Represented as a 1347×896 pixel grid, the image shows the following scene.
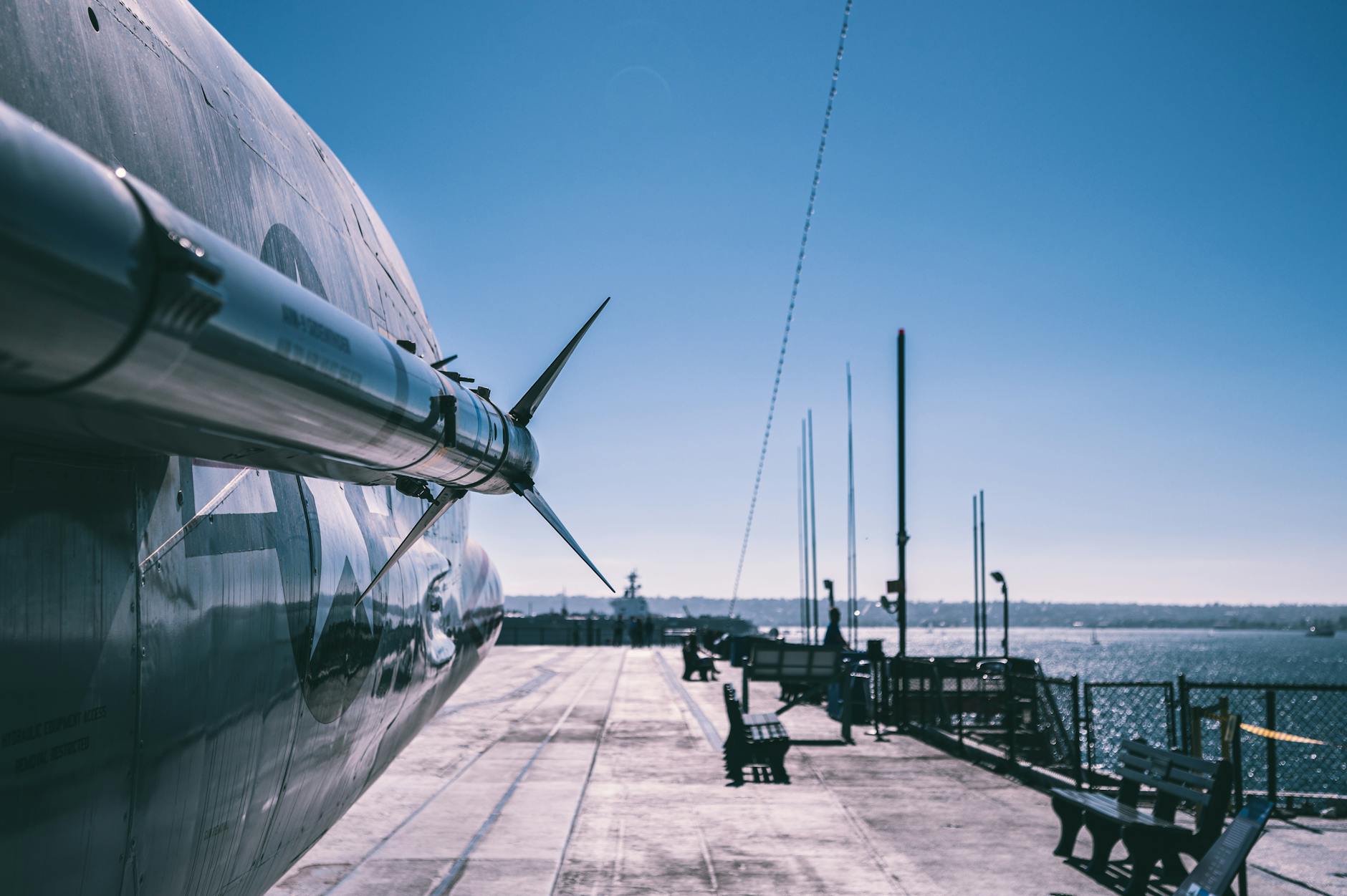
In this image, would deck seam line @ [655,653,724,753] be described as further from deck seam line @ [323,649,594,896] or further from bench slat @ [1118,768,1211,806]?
bench slat @ [1118,768,1211,806]

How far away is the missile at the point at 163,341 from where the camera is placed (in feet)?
5.89

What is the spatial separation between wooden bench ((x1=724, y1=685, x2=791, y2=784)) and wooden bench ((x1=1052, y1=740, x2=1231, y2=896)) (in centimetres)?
469

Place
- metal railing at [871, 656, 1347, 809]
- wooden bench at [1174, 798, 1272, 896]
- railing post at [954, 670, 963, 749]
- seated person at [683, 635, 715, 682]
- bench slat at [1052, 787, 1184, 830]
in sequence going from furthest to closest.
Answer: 1. seated person at [683, 635, 715, 682]
2. railing post at [954, 670, 963, 749]
3. metal railing at [871, 656, 1347, 809]
4. bench slat at [1052, 787, 1184, 830]
5. wooden bench at [1174, 798, 1272, 896]

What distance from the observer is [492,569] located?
13.4 m

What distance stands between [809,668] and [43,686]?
16074 mm

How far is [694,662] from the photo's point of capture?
32.7 metres

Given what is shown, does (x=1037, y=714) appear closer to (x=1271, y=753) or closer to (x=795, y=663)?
(x=795, y=663)

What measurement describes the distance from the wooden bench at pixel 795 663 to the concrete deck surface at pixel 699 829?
114 centimetres

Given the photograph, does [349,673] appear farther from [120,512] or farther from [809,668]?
[809,668]

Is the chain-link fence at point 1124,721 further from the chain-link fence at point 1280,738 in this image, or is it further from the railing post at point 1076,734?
the chain-link fence at point 1280,738

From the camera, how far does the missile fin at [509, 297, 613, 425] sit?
541 centimetres

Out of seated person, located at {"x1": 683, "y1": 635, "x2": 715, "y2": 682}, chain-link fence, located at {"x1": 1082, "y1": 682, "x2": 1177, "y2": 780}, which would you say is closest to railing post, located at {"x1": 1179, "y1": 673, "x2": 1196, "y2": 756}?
chain-link fence, located at {"x1": 1082, "y1": 682, "x2": 1177, "y2": 780}

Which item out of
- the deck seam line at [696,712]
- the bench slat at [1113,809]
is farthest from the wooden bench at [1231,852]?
the deck seam line at [696,712]

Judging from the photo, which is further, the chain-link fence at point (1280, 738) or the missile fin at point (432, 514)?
the chain-link fence at point (1280, 738)
